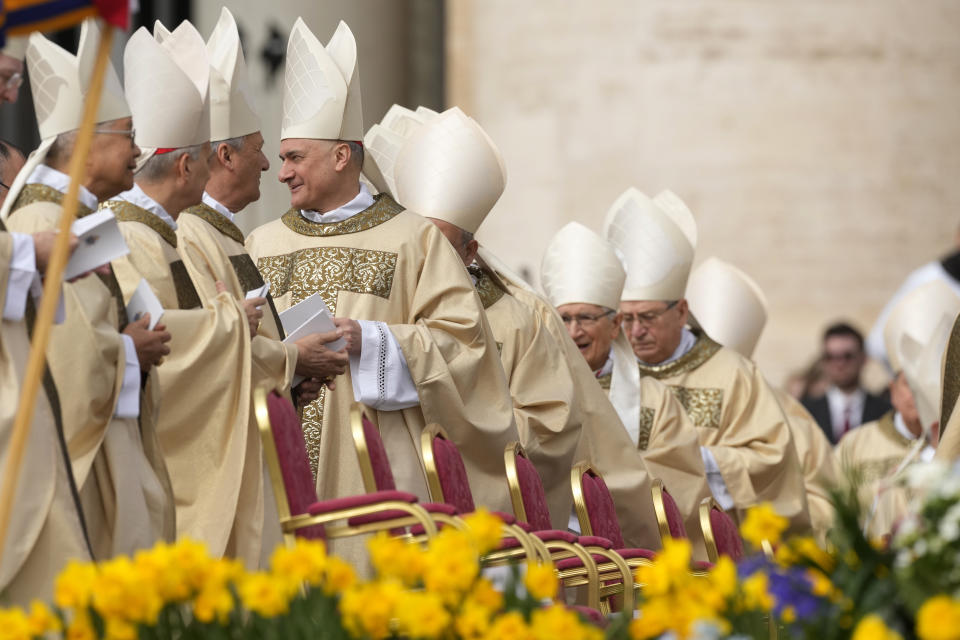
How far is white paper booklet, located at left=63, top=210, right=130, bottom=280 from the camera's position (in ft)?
15.2

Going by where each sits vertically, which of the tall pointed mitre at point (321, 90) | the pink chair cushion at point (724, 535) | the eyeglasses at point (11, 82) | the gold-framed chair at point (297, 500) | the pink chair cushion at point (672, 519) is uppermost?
the tall pointed mitre at point (321, 90)

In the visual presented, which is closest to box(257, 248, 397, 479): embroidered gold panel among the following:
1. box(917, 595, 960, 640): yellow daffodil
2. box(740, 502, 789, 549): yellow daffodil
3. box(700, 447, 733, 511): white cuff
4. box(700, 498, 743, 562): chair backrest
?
box(700, 498, 743, 562): chair backrest

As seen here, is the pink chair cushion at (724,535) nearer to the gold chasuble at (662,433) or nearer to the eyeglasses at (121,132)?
the gold chasuble at (662,433)

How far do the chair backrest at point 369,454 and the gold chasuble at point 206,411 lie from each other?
61cm

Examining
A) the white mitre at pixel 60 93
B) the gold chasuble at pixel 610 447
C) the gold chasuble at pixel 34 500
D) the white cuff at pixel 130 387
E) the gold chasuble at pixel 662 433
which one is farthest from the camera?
the gold chasuble at pixel 662 433

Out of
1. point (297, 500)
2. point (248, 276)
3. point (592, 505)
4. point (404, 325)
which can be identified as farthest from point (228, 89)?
point (297, 500)

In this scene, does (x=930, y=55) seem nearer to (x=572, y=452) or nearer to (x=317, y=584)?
(x=572, y=452)

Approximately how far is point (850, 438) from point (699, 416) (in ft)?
6.57

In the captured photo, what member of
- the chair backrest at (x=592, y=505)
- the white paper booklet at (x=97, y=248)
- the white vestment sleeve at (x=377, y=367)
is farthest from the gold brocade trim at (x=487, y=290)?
the white paper booklet at (x=97, y=248)

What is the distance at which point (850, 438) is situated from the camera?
1127 centimetres

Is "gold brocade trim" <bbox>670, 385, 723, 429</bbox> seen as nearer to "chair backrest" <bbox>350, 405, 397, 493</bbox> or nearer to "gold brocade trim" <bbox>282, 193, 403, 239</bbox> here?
"gold brocade trim" <bbox>282, 193, 403, 239</bbox>

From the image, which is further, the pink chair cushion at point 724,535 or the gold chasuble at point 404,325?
the pink chair cushion at point 724,535

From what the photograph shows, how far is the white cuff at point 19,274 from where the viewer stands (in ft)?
15.1

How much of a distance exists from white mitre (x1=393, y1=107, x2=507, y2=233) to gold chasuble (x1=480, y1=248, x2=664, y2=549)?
0.47 m
